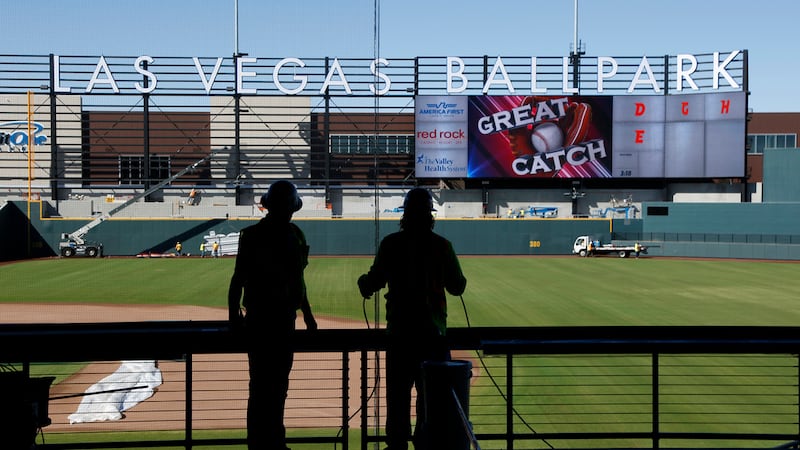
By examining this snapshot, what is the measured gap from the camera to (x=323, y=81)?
38500mm

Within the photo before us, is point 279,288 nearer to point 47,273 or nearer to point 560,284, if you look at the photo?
point 560,284

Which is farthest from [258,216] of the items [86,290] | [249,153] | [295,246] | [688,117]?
[295,246]

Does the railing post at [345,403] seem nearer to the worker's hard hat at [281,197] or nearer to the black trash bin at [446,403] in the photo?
the worker's hard hat at [281,197]

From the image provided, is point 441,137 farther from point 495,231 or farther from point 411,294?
point 411,294

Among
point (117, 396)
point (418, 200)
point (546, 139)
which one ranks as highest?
point (546, 139)

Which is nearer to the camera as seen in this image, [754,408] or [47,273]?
[754,408]

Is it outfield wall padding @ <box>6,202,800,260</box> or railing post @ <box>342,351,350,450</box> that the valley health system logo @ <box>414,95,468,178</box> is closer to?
outfield wall padding @ <box>6,202,800,260</box>

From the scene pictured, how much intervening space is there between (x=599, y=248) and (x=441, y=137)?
344 inches

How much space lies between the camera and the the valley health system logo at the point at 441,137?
36.9 m

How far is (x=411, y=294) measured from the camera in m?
Result: 3.59

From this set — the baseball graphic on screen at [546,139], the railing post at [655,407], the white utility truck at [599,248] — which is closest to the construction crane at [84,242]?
the baseball graphic on screen at [546,139]

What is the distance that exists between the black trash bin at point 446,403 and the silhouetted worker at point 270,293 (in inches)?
40.4

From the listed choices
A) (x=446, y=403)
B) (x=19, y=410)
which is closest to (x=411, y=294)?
(x=446, y=403)

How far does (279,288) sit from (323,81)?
118 feet
